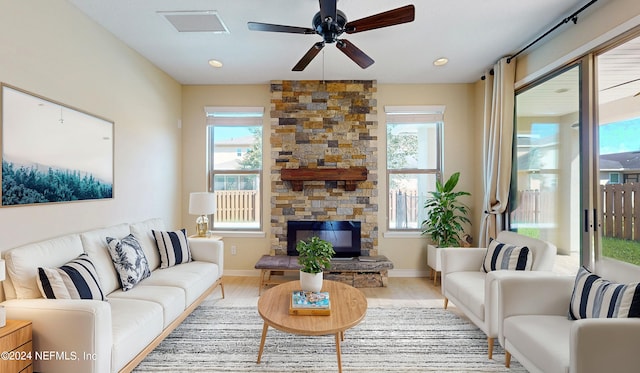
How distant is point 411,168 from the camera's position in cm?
451

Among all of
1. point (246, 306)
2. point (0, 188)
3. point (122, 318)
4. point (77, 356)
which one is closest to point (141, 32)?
point (0, 188)

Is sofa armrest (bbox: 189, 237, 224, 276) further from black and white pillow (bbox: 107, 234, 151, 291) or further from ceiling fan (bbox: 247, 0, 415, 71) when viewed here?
ceiling fan (bbox: 247, 0, 415, 71)

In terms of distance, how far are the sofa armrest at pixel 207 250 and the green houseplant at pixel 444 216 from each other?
8.74 ft

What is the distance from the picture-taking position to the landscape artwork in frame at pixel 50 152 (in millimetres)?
1992

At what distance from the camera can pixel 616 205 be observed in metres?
2.32

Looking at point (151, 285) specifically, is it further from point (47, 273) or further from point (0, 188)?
point (0, 188)

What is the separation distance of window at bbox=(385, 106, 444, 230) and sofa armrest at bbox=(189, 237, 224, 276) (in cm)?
237

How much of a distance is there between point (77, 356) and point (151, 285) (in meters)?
0.98

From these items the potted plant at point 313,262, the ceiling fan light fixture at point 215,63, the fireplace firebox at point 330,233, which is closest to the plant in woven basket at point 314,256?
the potted plant at point 313,262

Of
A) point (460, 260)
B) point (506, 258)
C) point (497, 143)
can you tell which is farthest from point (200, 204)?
point (497, 143)

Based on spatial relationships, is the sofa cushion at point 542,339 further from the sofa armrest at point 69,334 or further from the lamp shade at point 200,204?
the lamp shade at point 200,204

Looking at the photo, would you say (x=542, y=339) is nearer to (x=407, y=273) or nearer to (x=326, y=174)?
(x=407, y=273)

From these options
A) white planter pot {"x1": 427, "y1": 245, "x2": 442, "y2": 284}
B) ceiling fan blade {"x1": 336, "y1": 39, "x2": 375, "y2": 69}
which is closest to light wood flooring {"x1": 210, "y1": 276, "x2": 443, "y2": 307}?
white planter pot {"x1": 427, "y1": 245, "x2": 442, "y2": 284}

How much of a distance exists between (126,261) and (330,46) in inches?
109
